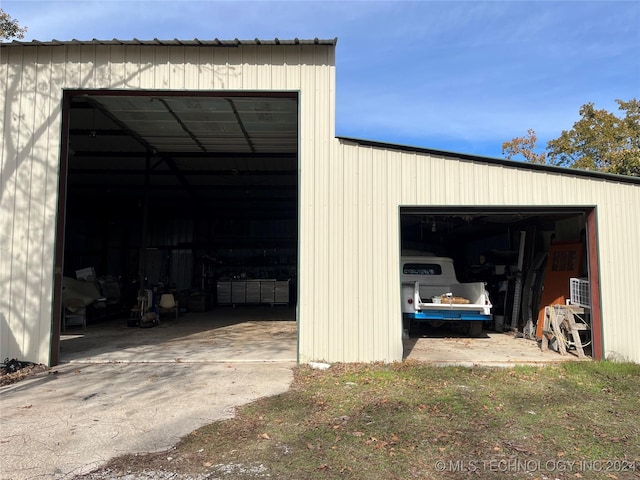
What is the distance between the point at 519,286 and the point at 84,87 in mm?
10512

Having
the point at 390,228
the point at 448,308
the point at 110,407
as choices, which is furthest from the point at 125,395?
the point at 448,308

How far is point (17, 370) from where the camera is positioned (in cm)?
685

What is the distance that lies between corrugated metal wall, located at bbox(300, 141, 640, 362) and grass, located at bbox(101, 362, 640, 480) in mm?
934

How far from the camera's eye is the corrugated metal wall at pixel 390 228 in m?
7.18

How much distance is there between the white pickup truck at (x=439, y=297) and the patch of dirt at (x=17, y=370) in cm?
711

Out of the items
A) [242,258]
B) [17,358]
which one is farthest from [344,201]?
[242,258]

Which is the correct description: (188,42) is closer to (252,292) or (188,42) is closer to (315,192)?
(315,192)

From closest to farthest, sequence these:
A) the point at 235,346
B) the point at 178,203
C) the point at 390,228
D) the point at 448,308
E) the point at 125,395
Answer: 1. the point at 125,395
2. the point at 390,228
3. the point at 235,346
4. the point at 448,308
5. the point at 178,203

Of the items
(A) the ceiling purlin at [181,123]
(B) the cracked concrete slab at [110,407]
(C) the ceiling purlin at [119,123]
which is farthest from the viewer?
(C) the ceiling purlin at [119,123]

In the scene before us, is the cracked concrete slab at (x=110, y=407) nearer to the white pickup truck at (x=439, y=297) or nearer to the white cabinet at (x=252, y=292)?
the white pickup truck at (x=439, y=297)

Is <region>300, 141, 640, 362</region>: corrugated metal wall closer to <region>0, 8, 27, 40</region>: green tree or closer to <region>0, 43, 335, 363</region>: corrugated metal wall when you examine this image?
<region>0, 43, 335, 363</region>: corrugated metal wall

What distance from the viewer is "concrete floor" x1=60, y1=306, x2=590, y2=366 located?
25.3 ft

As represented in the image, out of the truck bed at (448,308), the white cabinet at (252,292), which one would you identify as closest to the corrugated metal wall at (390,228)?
the truck bed at (448,308)

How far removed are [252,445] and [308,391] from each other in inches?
68.7
